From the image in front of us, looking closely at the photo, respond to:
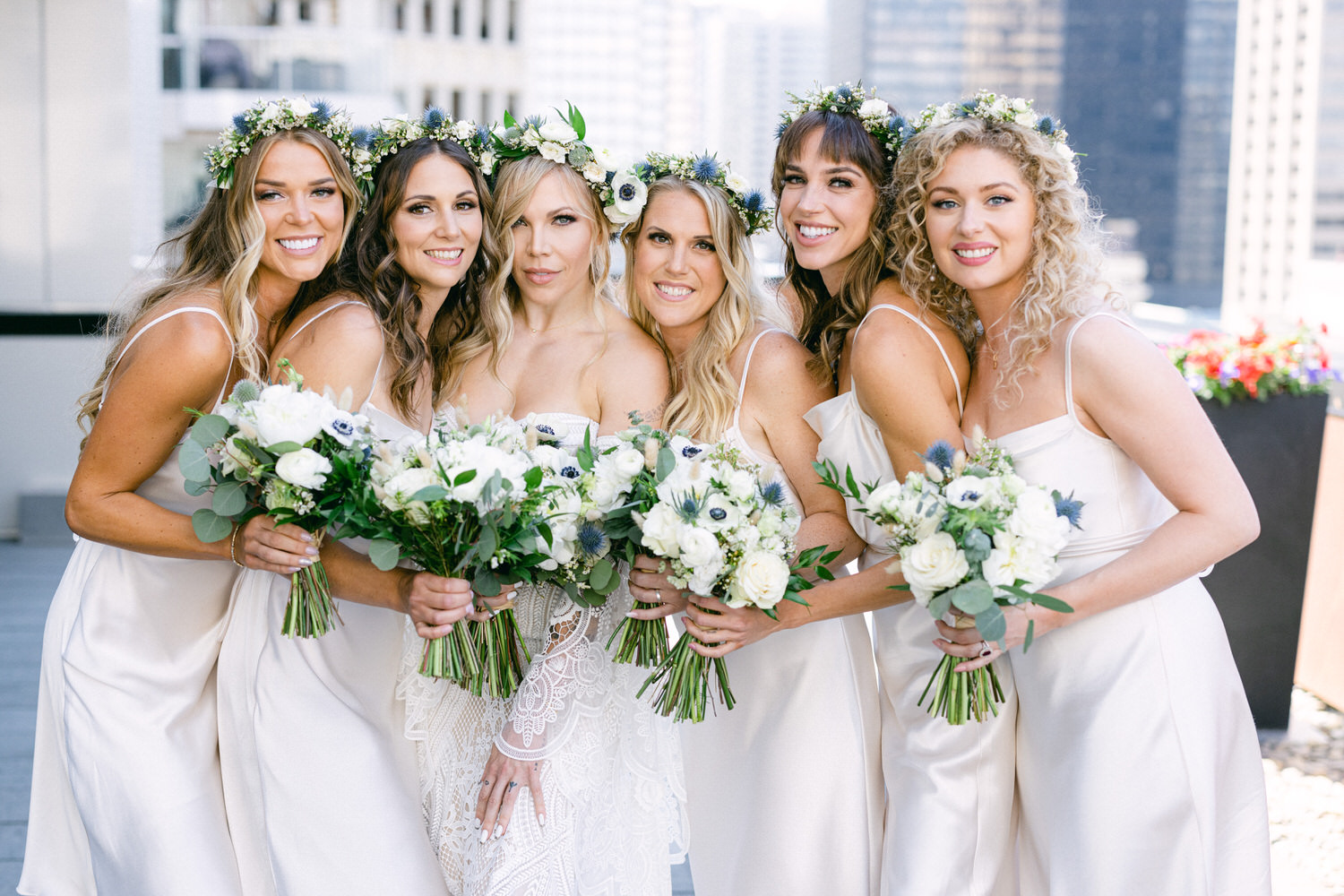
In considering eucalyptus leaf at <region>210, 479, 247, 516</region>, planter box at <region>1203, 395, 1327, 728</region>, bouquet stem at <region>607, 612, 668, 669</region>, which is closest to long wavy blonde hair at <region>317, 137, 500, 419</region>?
eucalyptus leaf at <region>210, 479, 247, 516</region>

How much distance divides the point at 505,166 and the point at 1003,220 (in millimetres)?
1436

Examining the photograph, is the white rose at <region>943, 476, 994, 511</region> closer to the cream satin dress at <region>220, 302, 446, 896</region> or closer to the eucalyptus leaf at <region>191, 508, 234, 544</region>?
the cream satin dress at <region>220, 302, 446, 896</region>

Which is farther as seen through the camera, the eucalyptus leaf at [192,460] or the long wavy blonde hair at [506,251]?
the long wavy blonde hair at [506,251]

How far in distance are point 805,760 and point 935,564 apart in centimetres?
90

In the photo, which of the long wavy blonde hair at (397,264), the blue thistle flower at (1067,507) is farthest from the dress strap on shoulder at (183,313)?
the blue thistle flower at (1067,507)

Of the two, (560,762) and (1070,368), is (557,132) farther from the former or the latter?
(560,762)

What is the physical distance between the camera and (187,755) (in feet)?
9.25

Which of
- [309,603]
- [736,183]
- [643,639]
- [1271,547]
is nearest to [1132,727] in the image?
[643,639]

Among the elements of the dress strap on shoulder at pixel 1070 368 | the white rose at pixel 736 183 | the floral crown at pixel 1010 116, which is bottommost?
the dress strap on shoulder at pixel 1070 368

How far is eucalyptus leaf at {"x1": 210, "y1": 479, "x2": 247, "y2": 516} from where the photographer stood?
2416 mm

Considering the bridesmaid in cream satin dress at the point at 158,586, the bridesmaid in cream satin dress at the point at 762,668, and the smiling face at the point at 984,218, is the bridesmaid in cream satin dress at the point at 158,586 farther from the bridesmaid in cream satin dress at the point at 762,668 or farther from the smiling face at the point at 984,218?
the smiling face at the point at 984,218

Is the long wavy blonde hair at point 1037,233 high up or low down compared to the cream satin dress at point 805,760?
up

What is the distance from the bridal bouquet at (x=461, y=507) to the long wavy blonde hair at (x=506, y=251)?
82cm

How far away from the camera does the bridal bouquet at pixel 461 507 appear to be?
2.24 m
